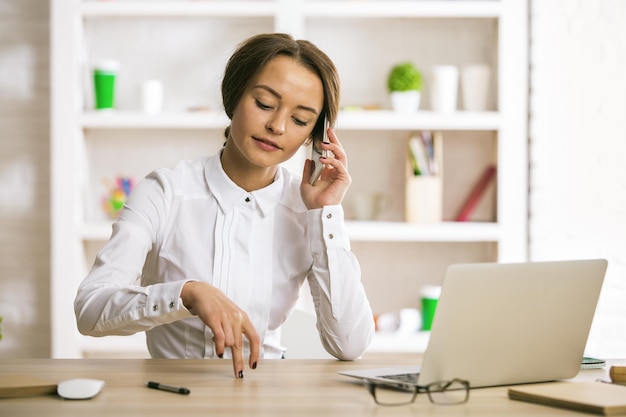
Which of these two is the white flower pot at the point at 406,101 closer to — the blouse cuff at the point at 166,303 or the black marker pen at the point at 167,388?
the blouse cuff at the point at 166,303

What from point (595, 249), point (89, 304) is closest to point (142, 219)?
point (89, 304)

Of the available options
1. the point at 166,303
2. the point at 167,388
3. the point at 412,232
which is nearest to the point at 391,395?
the point at 167,388

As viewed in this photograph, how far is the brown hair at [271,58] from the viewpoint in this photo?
1921mm

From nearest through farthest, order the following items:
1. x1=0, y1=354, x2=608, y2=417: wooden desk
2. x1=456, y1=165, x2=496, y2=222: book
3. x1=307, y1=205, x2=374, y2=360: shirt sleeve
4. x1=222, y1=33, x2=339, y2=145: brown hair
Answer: x1=0, y1=354, x2=608, y2=417: wooden desk, x1=307, y1=205, x2=374, y2=360: shirt sleeve, x1=222, y1=33, x2=339, y2=145: brown hair, x1=456, y1=165, x2=496, y2=222: book

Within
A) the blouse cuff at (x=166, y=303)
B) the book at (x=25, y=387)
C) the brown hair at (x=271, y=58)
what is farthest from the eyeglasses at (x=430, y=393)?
the brown hair at (x=271, y=58)

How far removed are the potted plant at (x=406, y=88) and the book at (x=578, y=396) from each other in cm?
225

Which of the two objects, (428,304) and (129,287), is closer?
(129,287)

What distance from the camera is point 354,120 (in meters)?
3.52

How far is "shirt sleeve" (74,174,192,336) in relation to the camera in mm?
1543

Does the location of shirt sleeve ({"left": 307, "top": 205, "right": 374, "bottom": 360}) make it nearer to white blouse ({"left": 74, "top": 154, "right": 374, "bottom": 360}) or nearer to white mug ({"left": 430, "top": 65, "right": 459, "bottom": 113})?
white blouse ({"left": 74, "top": 154, "right": 374, "bottom": 360})

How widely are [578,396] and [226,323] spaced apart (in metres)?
0.57

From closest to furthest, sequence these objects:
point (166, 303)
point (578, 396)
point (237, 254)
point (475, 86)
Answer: point (578, 396)
point (166, 303)
point (237, 254)
point (475, 86)

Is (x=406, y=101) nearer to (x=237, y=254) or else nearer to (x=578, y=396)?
(x=237, y=254)

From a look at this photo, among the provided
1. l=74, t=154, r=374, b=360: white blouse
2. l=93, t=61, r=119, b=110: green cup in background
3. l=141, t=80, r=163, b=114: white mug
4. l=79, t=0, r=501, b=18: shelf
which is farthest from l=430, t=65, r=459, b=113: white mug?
l=74, t=154, r=374, b=360: white blouse
